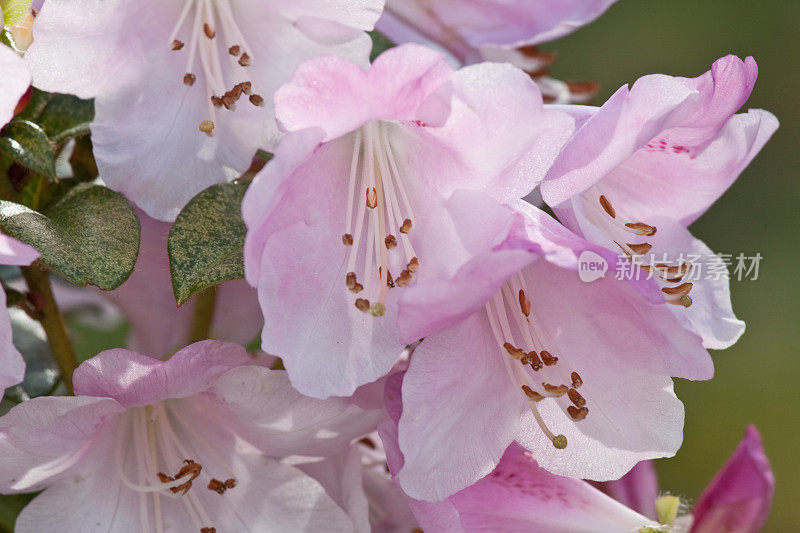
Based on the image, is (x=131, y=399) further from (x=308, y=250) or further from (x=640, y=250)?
(x=640, y=250)

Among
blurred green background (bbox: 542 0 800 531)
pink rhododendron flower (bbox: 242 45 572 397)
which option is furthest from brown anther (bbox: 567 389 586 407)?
blurred green background (bbox: 542 0 800 531)

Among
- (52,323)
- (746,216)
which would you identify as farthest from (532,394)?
(746,216)

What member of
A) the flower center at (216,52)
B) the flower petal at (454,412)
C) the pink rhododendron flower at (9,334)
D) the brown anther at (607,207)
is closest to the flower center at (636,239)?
the brown anther at (607,207)

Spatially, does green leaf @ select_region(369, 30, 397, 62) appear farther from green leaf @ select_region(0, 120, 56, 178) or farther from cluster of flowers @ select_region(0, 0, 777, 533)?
green leaf @ select_region(0, 120, 56, 178)

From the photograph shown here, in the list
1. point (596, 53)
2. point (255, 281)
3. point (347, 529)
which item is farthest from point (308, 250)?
point (596, 53)

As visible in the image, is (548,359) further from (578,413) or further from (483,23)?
(483,23)

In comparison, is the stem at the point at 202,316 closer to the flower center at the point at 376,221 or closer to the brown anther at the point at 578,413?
the flower center at the point at 376,221

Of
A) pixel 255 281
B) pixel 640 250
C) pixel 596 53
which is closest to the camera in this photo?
pixel 255 281
